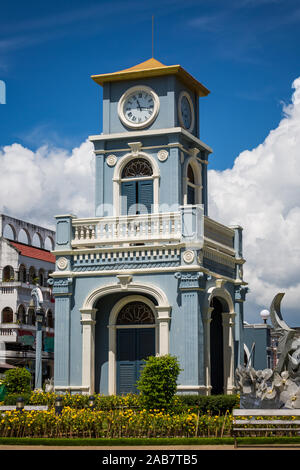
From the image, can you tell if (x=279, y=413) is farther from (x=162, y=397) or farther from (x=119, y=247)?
(x=119, y=247)

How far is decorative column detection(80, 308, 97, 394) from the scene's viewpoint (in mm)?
25719

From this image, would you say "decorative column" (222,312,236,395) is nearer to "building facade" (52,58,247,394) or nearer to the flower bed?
"building facade" (52,58,247,394)

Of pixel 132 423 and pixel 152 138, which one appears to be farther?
pixel 152 138

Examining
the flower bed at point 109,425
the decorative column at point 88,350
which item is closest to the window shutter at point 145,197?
the decorative column at point 88,350

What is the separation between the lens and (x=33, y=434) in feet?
65.5

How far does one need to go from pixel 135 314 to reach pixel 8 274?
92.9ft

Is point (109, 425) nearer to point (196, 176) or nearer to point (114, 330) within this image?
point (114, 330)

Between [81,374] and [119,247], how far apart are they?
4376 mm

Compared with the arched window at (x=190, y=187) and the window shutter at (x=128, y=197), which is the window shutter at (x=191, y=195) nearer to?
the arched window at (x=190, y=187)

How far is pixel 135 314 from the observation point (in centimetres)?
2670

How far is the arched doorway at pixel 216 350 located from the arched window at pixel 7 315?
26143 mm

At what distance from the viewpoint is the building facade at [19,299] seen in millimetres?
51219

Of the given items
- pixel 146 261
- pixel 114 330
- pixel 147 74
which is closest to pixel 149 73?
pixel 147 74
